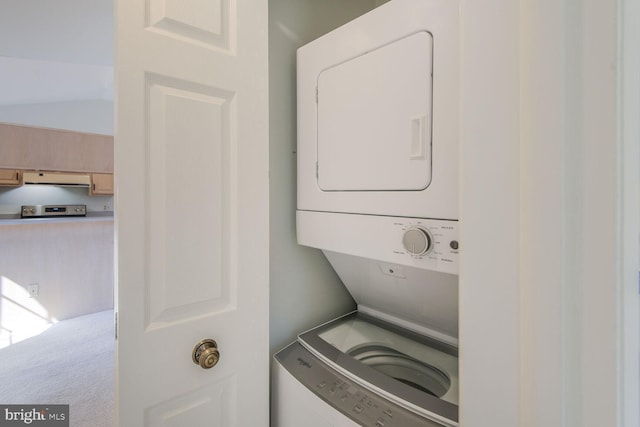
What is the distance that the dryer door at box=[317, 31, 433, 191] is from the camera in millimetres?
993

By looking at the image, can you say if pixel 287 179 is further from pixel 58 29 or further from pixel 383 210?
pixel 58 29

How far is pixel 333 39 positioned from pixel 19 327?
5.59 metres

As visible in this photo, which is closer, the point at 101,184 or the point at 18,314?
the point at 18,314

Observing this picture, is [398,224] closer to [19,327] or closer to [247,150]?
[247,150]

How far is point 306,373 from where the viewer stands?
49.9 inches

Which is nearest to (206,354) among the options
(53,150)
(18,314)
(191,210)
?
(191,210)

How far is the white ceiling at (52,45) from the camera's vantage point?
2.05 metres

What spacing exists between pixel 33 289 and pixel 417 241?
570 cm

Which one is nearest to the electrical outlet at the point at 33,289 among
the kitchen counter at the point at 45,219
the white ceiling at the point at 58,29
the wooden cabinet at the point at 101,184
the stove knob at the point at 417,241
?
the kitchen counter at the point at 45,219

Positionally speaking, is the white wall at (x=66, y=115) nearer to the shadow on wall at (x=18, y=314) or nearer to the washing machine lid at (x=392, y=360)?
the shadow on wall at (x=18, y=314)

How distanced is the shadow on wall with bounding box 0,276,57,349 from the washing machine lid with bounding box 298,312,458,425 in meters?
4.71

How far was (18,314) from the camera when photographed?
4.06 meters

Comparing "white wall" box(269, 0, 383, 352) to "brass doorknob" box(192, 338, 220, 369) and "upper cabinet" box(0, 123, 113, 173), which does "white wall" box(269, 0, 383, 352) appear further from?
"upper cabinet" box(0, 123, 113, 173)

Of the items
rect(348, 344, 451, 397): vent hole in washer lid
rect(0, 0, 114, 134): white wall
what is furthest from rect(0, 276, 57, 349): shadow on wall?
rect(348, 344, 451, 397): vent hole in washer lid
